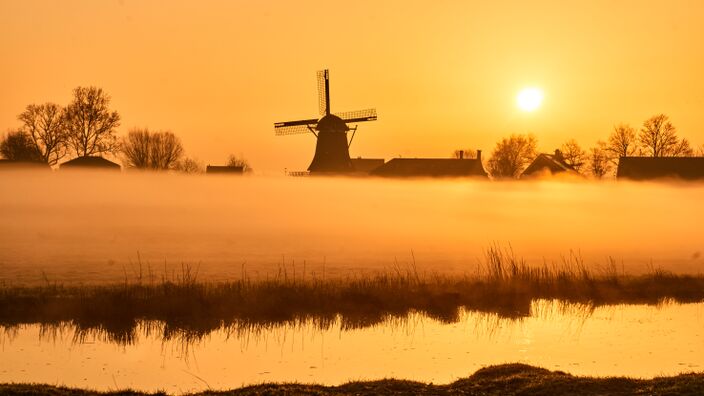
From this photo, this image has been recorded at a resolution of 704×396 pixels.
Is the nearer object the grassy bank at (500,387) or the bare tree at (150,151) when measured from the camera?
the grassy bank at (500,387)

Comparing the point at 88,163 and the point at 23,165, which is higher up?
the point at 88,163

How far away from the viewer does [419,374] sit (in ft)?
60.0

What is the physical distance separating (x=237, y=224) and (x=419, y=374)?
48.1m

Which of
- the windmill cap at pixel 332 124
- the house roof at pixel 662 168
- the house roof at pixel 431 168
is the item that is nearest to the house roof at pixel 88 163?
the windmill cap at pixel 332 124

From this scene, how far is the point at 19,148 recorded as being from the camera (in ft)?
299

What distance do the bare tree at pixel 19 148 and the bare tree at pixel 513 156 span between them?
64.9m

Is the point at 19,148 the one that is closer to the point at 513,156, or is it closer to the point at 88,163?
the point at 88,163

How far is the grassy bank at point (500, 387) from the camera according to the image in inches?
591

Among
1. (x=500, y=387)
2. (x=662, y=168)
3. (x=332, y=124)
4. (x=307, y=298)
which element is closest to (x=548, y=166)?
(x=662, y=168)

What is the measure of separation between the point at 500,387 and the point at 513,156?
4396 inches

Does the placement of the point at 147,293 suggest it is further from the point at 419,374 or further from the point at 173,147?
the point at 173,147

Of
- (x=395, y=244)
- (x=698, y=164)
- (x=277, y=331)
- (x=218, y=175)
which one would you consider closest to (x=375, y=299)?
(x=277, y=331)

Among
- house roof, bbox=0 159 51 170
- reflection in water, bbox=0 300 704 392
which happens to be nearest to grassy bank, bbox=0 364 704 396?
reflection in water, bbox=0 300 704 392

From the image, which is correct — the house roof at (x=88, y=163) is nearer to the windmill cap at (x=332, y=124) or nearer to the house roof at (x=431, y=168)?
the windmill cap at (x=332, y=124)
